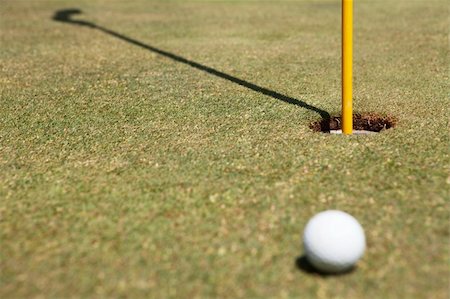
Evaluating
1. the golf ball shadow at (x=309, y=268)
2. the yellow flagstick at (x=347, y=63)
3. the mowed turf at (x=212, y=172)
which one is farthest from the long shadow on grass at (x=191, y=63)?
the golf ball shadow at (x=309, y=268)

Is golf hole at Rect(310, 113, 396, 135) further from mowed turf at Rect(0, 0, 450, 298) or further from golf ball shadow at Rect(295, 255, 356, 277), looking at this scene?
golf ball shadow at Rect(295, 255, 356, 277)

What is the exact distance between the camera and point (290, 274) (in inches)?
145

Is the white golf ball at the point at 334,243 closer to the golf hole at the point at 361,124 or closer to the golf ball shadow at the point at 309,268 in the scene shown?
the golf ball shadow at the point at 309,268

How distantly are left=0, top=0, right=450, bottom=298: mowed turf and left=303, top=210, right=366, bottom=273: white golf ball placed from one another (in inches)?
5.2

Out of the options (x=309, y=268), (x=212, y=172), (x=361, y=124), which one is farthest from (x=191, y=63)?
(x=309, y=268)

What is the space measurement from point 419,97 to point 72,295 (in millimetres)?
5584

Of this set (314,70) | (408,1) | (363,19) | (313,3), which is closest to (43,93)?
(314,70)

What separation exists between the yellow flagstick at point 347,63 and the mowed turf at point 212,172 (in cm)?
32

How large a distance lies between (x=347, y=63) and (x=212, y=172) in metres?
2.05

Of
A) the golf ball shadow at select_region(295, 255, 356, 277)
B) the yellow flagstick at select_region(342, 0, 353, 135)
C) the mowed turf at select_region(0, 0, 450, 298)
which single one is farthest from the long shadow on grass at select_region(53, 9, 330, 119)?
the golf ball shadow at select_region(295, 255, 356, 277)

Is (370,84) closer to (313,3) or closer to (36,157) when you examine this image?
(36,157)

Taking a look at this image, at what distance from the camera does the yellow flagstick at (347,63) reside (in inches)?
225

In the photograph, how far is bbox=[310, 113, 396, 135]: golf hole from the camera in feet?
21.1

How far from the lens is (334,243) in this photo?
354cm
